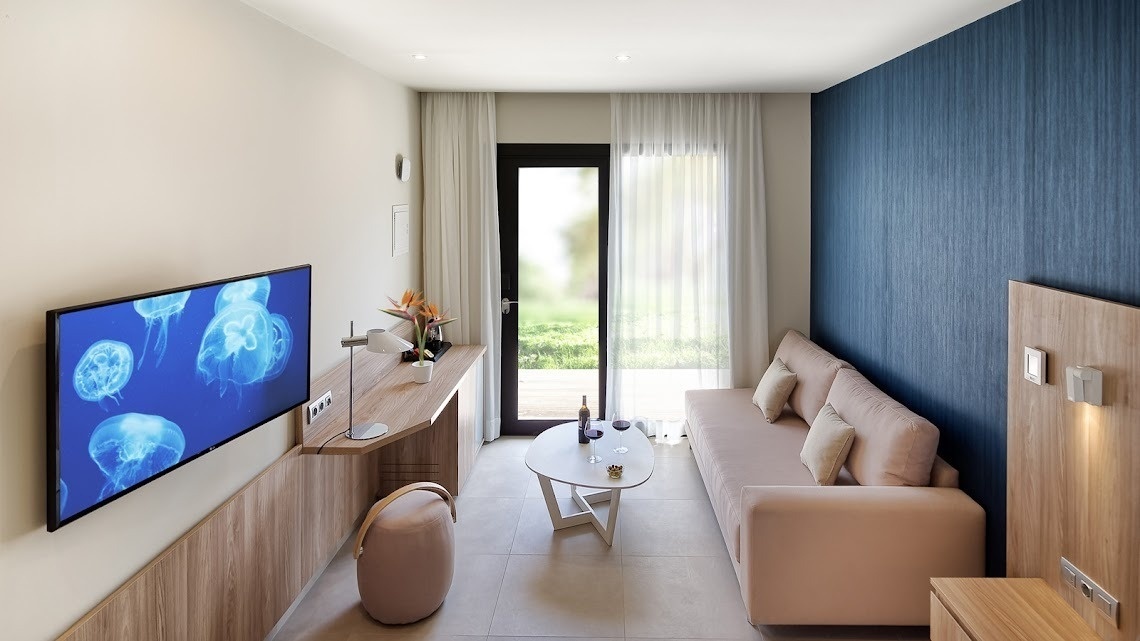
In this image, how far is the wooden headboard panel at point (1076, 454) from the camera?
1.93m

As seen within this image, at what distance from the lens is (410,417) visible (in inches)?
133

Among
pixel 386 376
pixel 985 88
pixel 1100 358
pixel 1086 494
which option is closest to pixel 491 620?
pixel 386 376

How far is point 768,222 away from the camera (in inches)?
200

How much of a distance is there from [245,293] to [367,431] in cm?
103

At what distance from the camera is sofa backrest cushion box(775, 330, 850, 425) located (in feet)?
13.3

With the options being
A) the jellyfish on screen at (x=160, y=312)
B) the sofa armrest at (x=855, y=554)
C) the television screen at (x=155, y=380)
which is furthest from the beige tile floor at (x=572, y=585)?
the jellyfish on screen at (x=160, y=312)

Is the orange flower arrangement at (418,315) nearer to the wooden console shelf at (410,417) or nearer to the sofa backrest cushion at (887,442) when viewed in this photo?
the wooden console shelf at (410,417)

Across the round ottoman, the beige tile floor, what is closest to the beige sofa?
the beige tile floor

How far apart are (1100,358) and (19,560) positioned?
111 inches

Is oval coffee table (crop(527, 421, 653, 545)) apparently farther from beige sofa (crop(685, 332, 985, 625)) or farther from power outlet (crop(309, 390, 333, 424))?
power outlet (crop(309, 390, 333, 424))

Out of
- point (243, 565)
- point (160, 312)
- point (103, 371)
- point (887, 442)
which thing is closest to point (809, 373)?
point (887, 442)

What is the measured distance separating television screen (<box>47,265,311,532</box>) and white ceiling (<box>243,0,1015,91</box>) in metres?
1.22

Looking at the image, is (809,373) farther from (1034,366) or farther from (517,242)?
(517,242)

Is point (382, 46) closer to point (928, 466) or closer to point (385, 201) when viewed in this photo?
point (385, 201)
